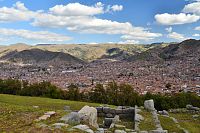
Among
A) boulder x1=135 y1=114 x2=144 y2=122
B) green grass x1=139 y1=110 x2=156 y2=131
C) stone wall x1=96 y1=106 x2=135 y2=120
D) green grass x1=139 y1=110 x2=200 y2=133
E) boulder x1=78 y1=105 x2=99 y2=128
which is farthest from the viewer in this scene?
stone wall x1=96 y1=106 x2=135 y2=120

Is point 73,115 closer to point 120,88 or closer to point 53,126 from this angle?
point 53,126

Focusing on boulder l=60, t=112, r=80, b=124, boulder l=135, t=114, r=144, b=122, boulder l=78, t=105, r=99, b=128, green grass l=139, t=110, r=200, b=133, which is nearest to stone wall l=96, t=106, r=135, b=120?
green grass l=139, t=110, r=200, b=133

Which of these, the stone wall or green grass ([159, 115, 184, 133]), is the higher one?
the stone wall

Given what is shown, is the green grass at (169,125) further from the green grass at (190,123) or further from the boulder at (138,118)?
the boulder at (138,118)

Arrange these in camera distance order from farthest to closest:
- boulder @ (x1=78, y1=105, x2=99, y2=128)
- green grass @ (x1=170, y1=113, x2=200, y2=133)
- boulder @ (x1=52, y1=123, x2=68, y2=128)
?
green grass @ (x1=170, y1=113, x2=200, y2=133), boulder @ (x1=78, y1=105, x2=99, y2=128), boulder @ (x1=52, y1=123, x2=68, y2=128)

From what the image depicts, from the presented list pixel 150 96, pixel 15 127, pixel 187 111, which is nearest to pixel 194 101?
pixel 150 96

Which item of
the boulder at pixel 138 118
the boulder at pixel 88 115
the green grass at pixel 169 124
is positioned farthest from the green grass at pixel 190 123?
the boulder at pixel 88 115

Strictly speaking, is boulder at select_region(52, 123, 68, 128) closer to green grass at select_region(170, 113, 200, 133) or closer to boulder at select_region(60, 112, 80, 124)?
boulder at select_region(60, 112, 80, 124)

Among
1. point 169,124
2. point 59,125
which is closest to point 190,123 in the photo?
point 169,124

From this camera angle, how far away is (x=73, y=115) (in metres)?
17.4

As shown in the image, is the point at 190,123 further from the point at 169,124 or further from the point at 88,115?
the point at 88,115

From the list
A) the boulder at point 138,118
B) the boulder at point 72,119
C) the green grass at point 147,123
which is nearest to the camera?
the boulder at point 72,119

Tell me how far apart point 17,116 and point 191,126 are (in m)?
13.4

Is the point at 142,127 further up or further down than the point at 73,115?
further down
